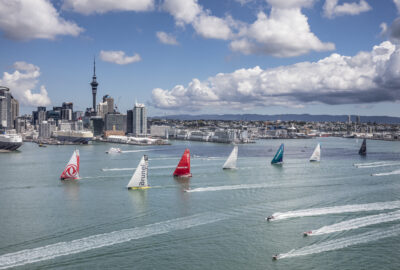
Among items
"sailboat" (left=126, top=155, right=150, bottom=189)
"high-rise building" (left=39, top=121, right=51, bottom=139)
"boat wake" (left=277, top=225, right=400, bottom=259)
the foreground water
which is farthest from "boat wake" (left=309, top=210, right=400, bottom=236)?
"high-rise building" (left=39, top=121, right=51, bottom=139)

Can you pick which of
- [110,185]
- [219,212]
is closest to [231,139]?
[110,185]

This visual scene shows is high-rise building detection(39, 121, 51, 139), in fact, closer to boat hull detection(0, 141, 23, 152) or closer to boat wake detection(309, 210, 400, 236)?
boat hull detection(0, 141, 23, 152)

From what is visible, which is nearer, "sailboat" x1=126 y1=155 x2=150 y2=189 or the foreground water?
the foreground water

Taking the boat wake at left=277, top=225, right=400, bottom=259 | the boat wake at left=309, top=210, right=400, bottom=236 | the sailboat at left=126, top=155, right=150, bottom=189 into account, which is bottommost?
the boat wake at left=277, top=225, right=400, bottom=259

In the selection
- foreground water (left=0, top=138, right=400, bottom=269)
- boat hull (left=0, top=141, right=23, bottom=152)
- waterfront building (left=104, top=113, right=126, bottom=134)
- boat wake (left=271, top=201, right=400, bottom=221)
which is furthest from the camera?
waterfront building (left=104, top=113, right=126, bottom=134)

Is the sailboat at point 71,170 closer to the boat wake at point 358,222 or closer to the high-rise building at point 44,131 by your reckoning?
the boat wake at point 358,222

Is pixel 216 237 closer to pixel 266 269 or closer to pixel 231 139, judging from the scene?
pixel 266 269

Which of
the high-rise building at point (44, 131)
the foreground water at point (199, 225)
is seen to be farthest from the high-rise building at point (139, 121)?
the foreground water at point (199, 225)

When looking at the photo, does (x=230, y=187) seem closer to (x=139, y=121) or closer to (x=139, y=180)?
(x=139, y=180)
